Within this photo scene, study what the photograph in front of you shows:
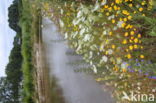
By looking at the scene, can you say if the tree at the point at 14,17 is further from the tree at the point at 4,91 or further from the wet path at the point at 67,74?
the tree at the point at 4,91

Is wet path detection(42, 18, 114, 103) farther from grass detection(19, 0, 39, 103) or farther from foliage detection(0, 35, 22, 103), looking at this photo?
foliage detection(0, 35, 22, 103)

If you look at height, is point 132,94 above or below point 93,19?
below

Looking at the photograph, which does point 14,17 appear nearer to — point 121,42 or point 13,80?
point 13,80

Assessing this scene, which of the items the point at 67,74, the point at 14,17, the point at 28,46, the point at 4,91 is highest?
the point at 14,17

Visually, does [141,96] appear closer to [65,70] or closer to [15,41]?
[65,70]

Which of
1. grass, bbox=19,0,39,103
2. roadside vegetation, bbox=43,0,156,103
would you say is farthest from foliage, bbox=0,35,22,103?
roadside vegetation, bbox=43,0,156,103

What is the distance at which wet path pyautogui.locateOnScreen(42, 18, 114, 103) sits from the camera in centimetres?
157

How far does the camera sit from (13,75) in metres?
2.03

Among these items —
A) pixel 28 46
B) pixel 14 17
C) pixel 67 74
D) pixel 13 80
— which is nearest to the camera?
pixel 67 74

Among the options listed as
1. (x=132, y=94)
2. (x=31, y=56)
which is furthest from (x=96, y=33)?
(x=31, y=56)

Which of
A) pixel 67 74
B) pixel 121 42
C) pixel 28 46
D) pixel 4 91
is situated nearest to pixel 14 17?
pixel 28 46

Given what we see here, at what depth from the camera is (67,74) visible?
5.70 ft

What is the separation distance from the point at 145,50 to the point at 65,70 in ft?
2.77

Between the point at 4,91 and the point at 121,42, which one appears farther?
the point at 4,91
